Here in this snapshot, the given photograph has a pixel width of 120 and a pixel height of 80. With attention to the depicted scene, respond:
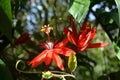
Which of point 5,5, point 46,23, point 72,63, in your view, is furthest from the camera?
point 46,23

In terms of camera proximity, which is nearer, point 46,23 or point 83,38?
point 83,38

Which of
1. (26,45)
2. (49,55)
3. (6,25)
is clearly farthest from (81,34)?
(26,45)

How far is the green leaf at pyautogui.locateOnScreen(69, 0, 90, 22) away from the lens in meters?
1.15

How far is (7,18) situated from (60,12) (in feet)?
4.63

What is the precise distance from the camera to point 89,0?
1208mm

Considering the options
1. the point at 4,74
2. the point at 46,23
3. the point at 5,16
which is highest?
the point at 5,16

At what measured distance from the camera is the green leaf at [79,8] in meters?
1.15

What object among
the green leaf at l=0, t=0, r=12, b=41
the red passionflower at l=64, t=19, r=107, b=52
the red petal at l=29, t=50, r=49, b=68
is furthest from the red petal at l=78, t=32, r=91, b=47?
the green leaf at l=0, t=0, r=12, b=41

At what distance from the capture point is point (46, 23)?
87.7 inches

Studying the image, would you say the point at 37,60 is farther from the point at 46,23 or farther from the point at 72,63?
the point at 46,23

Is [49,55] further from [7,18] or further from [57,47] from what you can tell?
[7,18]

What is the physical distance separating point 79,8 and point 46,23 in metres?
1.07

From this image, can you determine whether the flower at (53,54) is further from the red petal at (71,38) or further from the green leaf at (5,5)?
the green leaf at (5,5)

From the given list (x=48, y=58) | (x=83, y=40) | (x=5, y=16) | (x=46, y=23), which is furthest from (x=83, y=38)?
(x=46, y=23)
